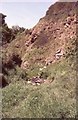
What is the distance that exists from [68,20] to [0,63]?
7.38 metres

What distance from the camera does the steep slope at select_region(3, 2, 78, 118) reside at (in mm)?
7598

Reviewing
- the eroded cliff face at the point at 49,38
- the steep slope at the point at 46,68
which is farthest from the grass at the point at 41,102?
the eroded cliff face at the point at 49,38

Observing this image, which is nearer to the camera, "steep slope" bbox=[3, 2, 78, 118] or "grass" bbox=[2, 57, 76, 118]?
"grass" bbox=[2, 57, 76, 118]

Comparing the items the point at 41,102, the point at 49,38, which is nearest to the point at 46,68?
the point at 49,38

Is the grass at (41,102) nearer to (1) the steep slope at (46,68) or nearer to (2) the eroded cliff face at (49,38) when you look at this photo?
(1) the steep slope at (46,68)

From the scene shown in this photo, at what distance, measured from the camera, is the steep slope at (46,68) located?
7598 millimetres

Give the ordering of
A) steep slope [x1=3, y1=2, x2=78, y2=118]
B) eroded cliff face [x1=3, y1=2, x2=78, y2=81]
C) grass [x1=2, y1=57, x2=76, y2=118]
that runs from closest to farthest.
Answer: grass [x1=2, y1=57, x2=76, y2=118]
steep slope [x1=3, y1=2, x2=78, y2=118]
eroded cliff face [x1=3, y1=2, x2=78, y2=81]

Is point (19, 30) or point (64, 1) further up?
point (64, 1)

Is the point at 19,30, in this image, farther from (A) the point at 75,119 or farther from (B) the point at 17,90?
(A) the point at 75,119

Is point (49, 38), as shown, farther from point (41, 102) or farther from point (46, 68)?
point (41, 102)

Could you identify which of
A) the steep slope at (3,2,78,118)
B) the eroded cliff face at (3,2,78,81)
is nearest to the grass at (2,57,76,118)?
the steep slope at (3,2,78,118)

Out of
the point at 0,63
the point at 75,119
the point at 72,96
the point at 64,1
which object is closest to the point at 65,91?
the point at 72,96

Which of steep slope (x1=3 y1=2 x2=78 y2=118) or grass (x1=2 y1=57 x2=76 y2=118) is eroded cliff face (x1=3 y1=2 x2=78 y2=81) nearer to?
steep slope (x1=3 y1=2 x2=78 y2=118)

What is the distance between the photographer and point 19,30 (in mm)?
30156
